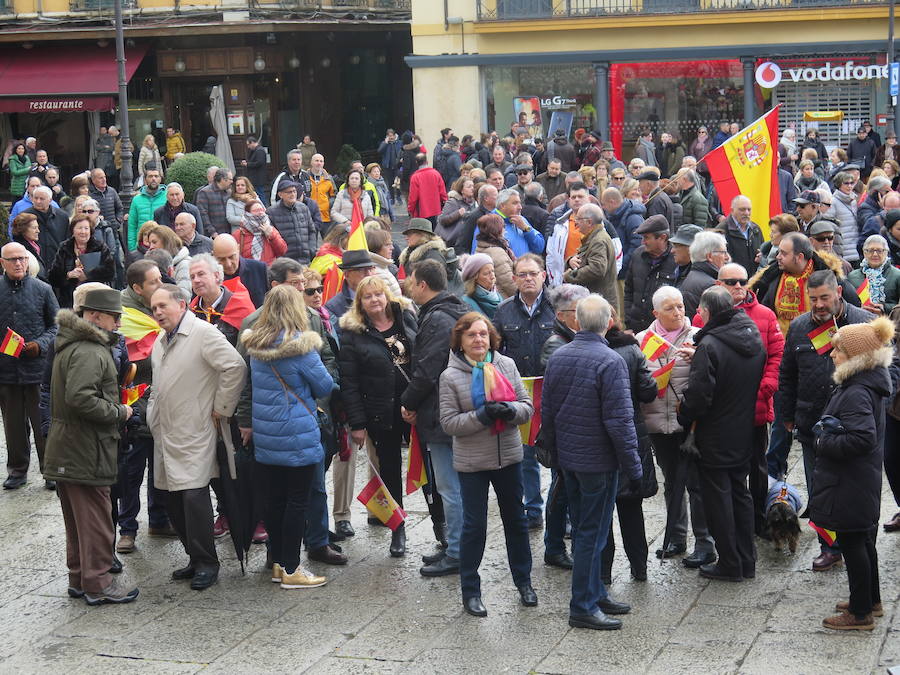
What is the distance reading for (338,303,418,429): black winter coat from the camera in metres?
7.96

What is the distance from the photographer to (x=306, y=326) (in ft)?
24.7

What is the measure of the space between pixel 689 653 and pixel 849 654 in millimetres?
781

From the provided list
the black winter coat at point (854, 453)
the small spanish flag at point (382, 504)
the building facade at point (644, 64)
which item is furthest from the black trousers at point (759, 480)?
the building facade at point (644, 64)

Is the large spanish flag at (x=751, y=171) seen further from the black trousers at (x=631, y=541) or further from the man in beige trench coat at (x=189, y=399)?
the man in beige trench coat at (x=189, y=399)

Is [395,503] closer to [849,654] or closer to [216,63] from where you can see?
[849,654]

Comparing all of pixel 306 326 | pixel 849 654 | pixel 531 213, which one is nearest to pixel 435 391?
pixel 306 326

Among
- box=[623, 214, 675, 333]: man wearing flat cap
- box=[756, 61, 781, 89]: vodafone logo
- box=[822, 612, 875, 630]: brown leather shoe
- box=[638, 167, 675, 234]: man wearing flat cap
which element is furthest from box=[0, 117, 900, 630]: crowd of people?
box=[756, 61, 781, 89]: vodafone logo

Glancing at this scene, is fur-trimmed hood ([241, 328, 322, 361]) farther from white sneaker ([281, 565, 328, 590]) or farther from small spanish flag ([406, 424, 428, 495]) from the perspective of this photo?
white sneaker ([281, 565, 328, 590])

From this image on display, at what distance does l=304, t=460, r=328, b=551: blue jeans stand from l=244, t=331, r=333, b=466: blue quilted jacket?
52cm

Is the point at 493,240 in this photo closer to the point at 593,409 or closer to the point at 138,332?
the point at 138,332

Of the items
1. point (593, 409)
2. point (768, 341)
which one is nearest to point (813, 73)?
point (768, 341)

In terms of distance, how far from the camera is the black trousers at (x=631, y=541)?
24.3 ft

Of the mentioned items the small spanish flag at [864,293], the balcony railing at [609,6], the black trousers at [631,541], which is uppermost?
the balcony railing at [609,6]

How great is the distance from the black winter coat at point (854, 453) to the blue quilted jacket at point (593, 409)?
3.19ft
